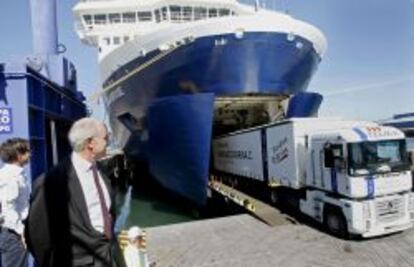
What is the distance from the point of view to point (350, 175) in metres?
10.1

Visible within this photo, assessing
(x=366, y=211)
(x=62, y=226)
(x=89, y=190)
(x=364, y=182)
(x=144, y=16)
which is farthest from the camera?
(x=144, y=16)

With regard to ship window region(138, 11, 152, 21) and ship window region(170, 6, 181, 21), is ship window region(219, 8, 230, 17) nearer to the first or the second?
ship window region(170, 6, 181, 21)

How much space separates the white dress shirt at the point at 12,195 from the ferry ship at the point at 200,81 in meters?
9.68

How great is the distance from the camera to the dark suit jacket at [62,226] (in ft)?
10.8

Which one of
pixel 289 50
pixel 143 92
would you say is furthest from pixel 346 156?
pixel 143 92

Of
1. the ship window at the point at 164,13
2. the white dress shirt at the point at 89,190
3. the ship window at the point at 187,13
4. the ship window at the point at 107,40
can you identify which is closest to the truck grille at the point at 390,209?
the white dress shirt at the point at 89,190

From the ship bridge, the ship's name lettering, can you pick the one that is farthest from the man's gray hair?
the ship bridge

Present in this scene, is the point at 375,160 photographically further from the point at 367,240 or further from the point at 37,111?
the point at 37,111

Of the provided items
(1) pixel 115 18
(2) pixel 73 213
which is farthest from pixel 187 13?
(2) pixel 73 213

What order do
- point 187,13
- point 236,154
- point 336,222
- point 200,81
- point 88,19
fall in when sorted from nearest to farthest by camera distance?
1. point 336,222
2. point 200,81
3. point 236,154
4. point 187,13
5. point 88,19

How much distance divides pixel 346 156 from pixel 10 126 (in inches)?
249

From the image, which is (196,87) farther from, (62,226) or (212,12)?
(62,226)

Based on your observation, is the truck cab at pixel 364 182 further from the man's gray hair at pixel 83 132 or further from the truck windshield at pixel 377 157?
the man's gray hair at pixel 83 132

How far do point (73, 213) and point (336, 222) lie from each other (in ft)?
26.5
